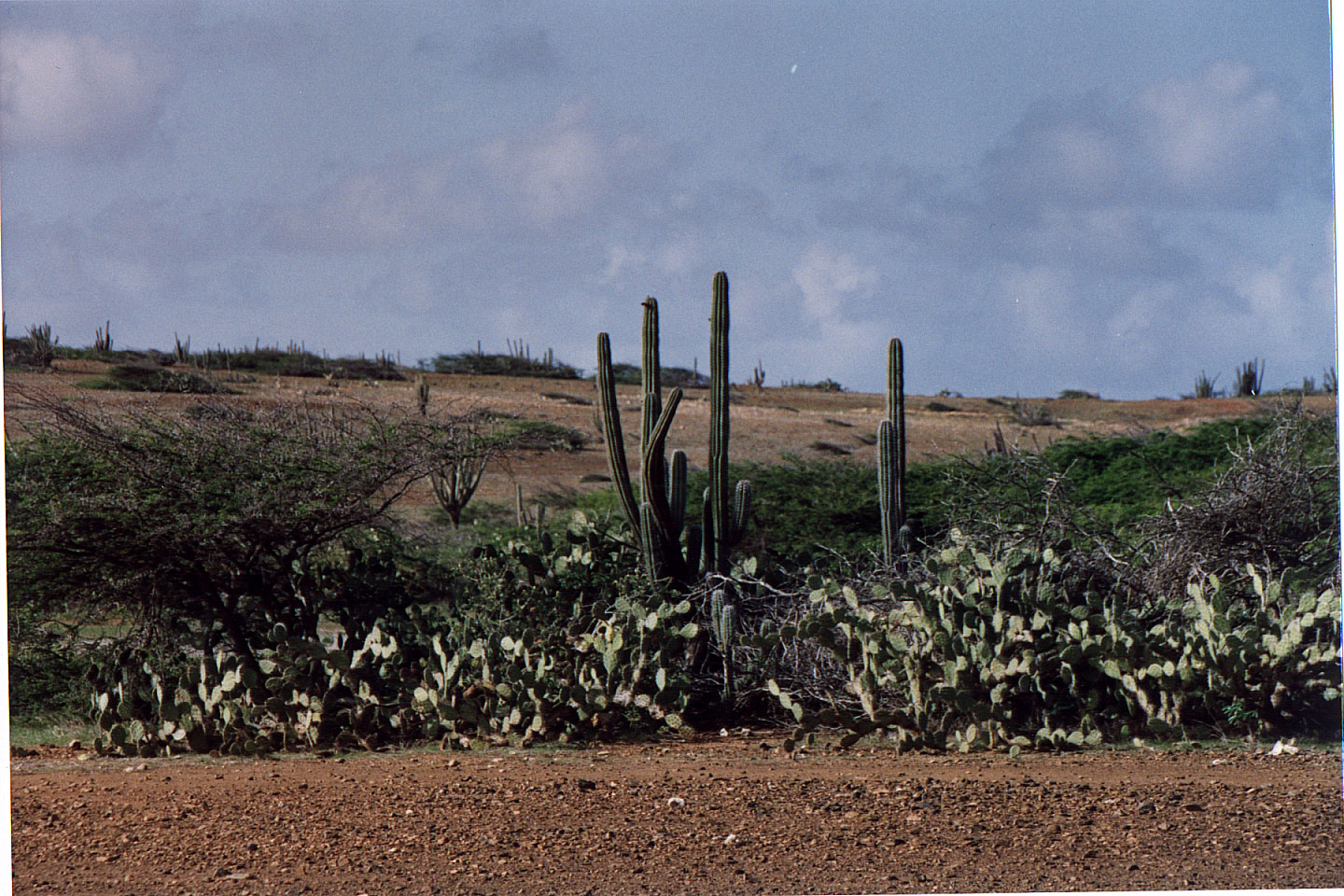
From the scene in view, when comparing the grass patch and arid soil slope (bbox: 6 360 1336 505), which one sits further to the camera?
arid soil slope (bbox: 6 360 1336 505)

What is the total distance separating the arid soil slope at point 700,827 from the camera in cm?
487

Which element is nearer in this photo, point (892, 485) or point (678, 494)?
point (678, 494)

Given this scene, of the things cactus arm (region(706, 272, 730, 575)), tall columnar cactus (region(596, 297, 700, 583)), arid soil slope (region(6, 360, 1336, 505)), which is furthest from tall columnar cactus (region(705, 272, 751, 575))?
arid soil slope (region(6, 360, 1336, 505))

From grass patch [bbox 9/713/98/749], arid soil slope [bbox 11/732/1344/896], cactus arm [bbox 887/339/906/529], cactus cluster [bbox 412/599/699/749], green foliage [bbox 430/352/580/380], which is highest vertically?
green foliage [bbox 430/352/580/380]

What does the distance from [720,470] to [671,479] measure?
1.82 ft

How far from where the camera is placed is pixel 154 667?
845 centimetres

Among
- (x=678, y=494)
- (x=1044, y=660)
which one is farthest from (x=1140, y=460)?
(x=1044, y=660)

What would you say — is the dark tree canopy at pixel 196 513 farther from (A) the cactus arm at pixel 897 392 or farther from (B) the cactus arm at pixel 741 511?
(A) the cactus arm at pixel 897 392

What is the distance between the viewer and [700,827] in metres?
5.41

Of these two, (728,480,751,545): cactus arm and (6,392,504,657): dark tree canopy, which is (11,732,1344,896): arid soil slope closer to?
(6,392,504,657): dark tree canopy

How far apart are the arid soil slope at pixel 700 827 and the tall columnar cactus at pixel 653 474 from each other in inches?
87.5

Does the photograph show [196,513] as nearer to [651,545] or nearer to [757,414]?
[651,545]

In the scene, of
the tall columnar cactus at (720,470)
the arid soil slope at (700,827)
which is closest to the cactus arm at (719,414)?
the tall columnar cactus at (720,470)

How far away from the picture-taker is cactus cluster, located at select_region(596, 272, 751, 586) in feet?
28.7
